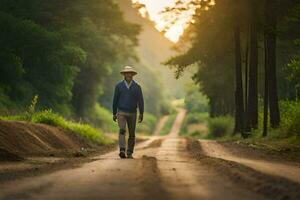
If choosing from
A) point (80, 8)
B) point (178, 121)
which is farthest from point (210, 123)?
point (178, 121)

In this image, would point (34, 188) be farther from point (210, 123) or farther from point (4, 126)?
point (210, 123)

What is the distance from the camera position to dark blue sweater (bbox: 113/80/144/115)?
16.4 metres

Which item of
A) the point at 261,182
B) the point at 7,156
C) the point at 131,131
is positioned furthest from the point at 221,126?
the point at 261,182

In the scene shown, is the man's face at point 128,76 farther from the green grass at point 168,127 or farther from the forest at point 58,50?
the green grass at point 168,127

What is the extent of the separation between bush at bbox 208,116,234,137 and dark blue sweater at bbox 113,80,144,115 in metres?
30.1

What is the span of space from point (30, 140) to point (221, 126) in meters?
30.3

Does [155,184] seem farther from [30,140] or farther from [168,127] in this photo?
[168,127]

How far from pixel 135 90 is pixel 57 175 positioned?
6.34 m

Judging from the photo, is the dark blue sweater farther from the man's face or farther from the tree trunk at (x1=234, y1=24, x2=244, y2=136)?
the tree trunk at (x1=234, y1=24, x2=244, y2=136)

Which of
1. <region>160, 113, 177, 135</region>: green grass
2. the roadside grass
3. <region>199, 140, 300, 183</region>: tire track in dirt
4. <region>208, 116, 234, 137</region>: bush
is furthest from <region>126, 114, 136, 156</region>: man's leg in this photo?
<region>160, 113, 177, 135</region>: green grass

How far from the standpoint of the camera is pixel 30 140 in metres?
18.5

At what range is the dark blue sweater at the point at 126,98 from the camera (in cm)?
1636

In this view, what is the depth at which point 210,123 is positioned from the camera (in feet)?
160

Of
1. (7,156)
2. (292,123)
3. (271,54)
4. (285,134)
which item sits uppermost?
(271,54)
